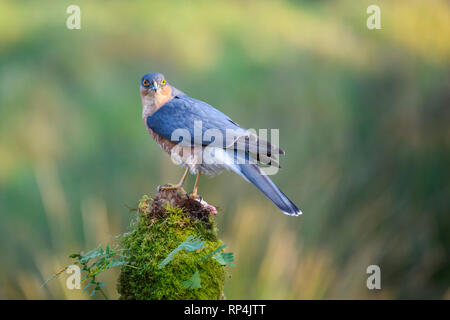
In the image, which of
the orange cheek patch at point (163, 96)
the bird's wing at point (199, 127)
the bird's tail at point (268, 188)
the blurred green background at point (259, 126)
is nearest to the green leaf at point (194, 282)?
the bird's tail at point (268, 188)

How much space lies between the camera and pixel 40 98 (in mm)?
4527

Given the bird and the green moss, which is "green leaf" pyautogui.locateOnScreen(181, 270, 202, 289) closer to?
the green moss

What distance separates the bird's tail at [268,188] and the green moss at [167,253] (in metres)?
0.34

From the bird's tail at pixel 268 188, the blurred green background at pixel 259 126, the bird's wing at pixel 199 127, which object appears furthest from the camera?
the blurred green background at pixel 259 126

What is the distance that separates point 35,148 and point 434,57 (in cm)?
372

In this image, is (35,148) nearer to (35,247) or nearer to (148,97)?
(35,247)

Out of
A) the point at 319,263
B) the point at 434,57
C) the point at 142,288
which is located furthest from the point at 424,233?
the point at 142,288

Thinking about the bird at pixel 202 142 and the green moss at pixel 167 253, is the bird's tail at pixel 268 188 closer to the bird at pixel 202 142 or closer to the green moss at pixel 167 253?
the bird at pixel 202 142

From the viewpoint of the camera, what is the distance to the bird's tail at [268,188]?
2.21 m

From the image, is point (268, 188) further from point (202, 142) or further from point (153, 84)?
point (153, 84)

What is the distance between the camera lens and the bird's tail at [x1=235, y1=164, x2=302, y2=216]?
86.9 inches

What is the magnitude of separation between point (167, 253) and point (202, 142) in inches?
30.5

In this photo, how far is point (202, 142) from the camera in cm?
248

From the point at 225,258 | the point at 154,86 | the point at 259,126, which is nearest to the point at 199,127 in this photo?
the point at 154,86
